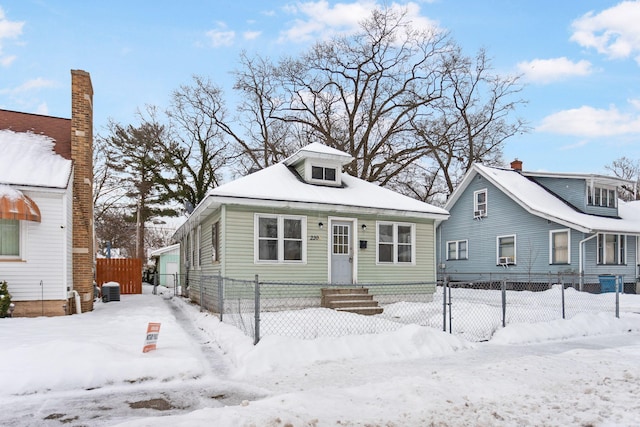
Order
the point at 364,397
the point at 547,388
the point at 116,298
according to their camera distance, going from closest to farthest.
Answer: the point at 364,397
the point at 547,388
the point at 116,298

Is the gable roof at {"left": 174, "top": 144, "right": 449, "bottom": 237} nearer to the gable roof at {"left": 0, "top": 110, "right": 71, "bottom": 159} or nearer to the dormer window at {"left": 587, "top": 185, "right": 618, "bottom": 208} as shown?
the gable roof at {"left": 0, "top": 110, "right": 71, "bottom": 159}

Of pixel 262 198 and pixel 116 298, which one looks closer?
pixel 262 198

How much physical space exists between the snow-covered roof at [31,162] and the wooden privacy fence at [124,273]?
30.0 feet

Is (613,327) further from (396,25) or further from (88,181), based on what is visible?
(396,25)

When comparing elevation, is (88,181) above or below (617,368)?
above

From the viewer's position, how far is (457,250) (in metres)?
26.0

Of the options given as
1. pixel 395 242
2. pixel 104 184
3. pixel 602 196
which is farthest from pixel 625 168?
pixel 104 184

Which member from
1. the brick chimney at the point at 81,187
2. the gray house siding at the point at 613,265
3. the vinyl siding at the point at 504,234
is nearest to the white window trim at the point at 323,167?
the brick chimney at the point at 81,187

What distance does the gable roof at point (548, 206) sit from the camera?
19.6 m

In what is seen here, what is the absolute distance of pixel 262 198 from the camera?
41.0 feet

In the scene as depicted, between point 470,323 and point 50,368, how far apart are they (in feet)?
27.4

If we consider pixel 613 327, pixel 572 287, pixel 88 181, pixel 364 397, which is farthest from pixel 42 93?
pixel 572 287

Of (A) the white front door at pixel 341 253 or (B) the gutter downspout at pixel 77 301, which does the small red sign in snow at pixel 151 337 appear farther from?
(A) the white front door at pixel 341 253

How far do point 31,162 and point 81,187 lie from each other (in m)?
1.51
